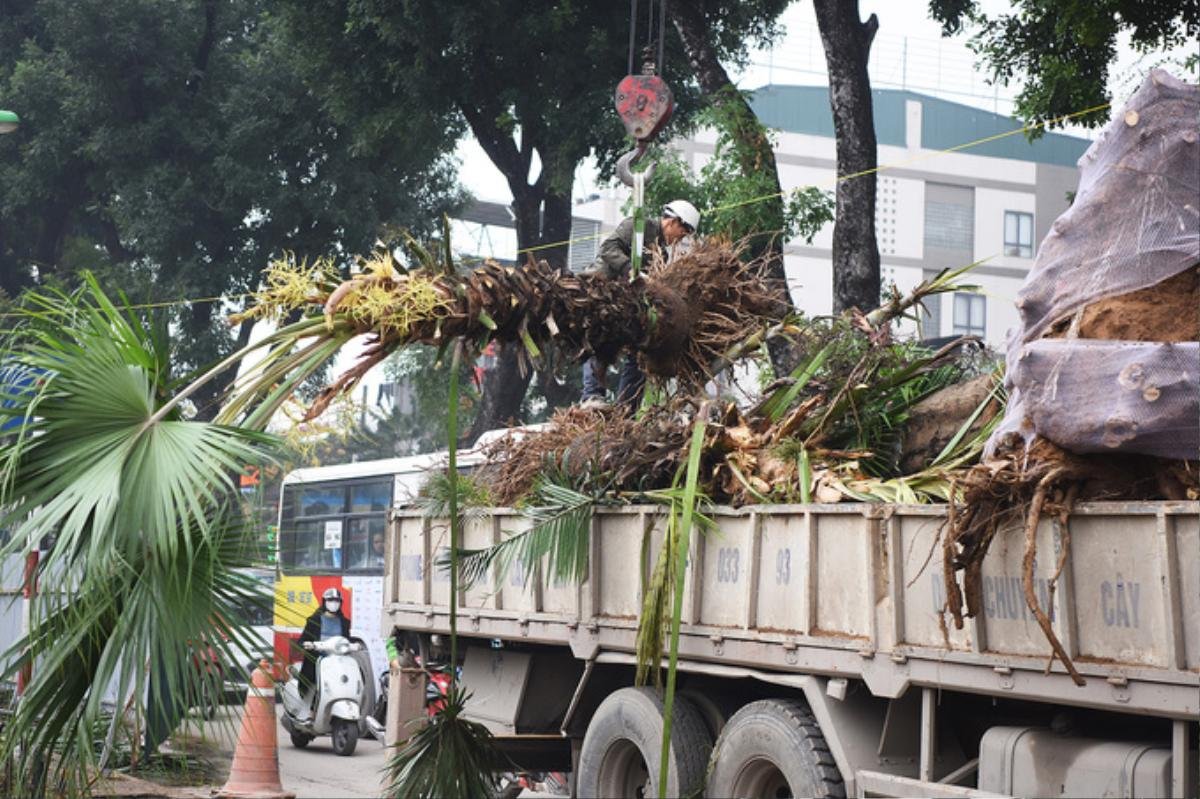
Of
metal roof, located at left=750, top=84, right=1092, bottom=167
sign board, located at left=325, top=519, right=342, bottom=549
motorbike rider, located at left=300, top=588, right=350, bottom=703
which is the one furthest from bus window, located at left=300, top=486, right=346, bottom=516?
metal roof, located at left=750, top=84, right=1092, bottom=167

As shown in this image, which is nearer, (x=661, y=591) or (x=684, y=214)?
(x=661, y=591)

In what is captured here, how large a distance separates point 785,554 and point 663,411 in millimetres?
1832

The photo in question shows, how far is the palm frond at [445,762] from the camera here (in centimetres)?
858

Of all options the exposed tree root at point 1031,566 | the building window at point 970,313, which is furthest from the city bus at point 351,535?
the building window at point 970,313

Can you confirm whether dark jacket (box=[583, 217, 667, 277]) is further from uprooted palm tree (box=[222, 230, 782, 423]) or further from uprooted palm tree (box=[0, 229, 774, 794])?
uprooted palm tree (box=[0, 229, 774, 794])

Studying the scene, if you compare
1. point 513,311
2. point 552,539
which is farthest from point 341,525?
point 513,311

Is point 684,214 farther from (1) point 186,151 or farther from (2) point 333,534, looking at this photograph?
(1) point 186,151

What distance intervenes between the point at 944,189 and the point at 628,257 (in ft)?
141

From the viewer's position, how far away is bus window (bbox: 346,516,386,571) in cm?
2005

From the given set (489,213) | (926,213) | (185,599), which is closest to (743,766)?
(185,599)

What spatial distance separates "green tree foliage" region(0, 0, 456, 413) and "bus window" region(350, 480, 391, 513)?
7.84 meters

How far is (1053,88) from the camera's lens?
15383 mm

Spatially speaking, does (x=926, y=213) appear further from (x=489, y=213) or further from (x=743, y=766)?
(x=743, y=766)

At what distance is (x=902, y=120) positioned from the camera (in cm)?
5119
